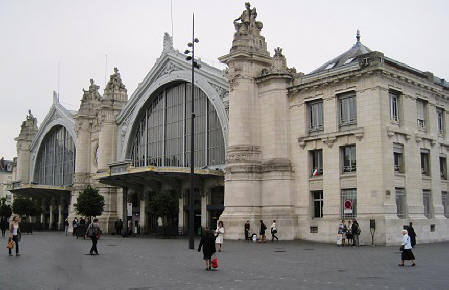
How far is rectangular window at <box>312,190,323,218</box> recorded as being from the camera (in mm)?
37431

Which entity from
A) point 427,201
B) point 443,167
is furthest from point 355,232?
point 443,167

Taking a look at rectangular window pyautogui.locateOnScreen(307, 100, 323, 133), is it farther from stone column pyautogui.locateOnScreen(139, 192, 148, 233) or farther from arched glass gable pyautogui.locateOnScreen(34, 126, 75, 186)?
arched glass gable pyautogui.locateOnScreen(34, 126, 75, 186)

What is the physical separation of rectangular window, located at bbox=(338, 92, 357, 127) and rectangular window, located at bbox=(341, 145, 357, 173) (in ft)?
5.47

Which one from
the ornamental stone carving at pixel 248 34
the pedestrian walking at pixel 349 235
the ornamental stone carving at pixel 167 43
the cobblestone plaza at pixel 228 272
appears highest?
the ornamental stone carving at pixel 167 43

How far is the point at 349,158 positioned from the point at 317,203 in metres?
4.29

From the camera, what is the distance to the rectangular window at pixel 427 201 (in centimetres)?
3691

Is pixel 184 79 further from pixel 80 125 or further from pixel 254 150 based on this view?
pixel 80 125

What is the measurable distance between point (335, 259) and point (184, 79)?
31.8 m

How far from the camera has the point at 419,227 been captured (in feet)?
114

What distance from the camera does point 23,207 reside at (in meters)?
68.9

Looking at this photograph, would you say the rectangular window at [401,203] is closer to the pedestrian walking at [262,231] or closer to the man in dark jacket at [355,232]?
the man in dark jacket at [355,232]

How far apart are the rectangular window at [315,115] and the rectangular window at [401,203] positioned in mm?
7005

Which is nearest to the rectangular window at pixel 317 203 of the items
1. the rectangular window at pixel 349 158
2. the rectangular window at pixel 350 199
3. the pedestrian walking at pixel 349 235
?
the rectangular window at pixel 350 199

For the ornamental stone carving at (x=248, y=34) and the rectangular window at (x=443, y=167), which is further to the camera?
the ornamental stone carving at (x=248, y=34)
